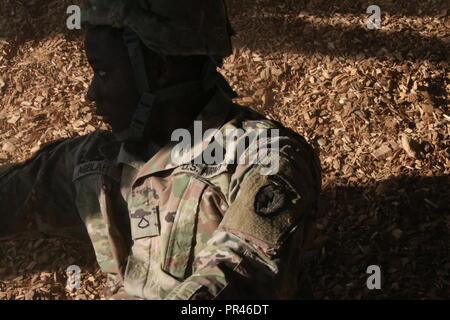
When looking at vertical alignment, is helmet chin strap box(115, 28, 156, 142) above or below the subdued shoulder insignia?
above

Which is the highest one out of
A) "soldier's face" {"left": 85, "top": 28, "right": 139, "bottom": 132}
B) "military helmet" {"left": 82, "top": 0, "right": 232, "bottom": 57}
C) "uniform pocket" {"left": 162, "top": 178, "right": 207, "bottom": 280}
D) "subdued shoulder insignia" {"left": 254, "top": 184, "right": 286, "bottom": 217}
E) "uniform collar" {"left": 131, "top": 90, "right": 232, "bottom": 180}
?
"military helmet" {"left": 82, "top": 0, "right": 232, "bottom": 57}

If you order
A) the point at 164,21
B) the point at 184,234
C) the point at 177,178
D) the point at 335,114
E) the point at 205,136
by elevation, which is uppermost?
the point at 164,21

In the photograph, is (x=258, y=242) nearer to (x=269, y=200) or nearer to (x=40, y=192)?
(x=269, y=200)

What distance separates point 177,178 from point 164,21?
778 millimetres

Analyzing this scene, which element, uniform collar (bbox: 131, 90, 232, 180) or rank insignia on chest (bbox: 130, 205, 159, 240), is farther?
rank insignia on chest (bbox: 130, 205, 159, 240)

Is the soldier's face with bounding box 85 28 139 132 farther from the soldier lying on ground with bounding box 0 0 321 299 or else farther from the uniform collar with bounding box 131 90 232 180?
the uniform collar with bounding box 131 90 232 180

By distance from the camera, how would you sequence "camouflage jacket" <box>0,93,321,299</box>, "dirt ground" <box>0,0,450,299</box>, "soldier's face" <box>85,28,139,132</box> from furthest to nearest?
"dirt ground" <box>0,0,450,299</box>
"soldier's face" <box>85,28,139,132</box>
"camouflage jacket" <box>0,93,321,299</box>

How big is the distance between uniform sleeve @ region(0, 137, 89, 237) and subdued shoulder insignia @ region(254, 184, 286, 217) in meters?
1.46

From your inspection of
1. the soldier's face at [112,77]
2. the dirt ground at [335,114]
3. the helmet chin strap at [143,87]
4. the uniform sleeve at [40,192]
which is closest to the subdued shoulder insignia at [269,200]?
the helmet chin strap at [143,87]

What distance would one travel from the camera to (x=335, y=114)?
675cm

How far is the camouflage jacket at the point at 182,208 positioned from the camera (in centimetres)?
354

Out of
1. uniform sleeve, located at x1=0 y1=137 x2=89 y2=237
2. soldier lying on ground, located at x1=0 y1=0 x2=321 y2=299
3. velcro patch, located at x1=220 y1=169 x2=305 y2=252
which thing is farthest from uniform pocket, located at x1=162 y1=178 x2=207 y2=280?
uniform sleeve, located at x1=0 y1=137 x2=89 y2=237

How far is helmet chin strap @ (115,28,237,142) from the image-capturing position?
4.02 meters

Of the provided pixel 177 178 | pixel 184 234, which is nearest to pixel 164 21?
pixel 177 178
